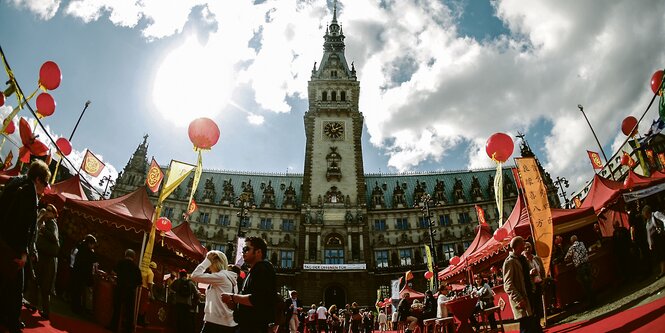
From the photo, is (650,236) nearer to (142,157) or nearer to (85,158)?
(85,158)

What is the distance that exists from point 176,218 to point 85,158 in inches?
1164

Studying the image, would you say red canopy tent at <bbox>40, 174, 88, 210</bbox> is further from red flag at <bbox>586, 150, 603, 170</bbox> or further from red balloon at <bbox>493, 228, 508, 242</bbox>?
red flag at <bbox>586, 150, 603, 170</bbox>

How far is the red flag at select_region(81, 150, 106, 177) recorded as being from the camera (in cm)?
2128

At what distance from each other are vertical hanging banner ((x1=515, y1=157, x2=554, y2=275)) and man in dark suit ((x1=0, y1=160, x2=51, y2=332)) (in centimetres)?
1208

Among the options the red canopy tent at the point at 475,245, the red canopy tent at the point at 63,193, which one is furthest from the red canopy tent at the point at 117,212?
the red canopy tent at the point at 475,245

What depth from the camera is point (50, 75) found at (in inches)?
400

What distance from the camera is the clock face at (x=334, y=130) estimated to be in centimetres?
4969

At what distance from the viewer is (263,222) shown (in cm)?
5000

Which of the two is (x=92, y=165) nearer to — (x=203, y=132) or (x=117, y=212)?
(x=117, y=212)

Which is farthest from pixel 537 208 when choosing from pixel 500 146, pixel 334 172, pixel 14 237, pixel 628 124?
pixel 334 172

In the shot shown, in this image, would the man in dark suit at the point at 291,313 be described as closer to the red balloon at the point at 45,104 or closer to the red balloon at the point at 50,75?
the red balloon at the point at 50,75

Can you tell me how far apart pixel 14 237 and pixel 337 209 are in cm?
4063

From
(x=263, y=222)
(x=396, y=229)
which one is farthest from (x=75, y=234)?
(x=396, y=229)

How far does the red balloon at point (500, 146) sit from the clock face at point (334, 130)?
39.2 metres
